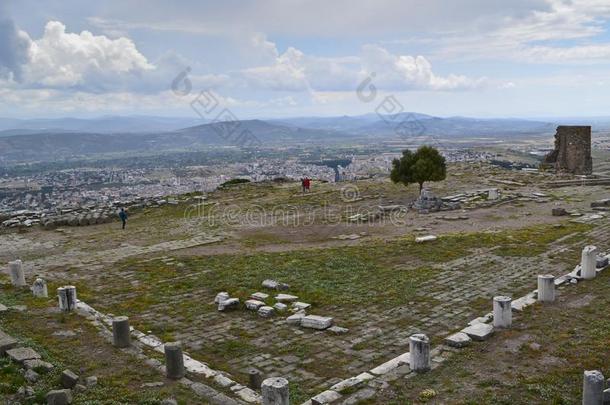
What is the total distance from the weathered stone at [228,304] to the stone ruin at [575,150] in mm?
38902

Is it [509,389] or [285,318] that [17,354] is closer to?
[285,318]

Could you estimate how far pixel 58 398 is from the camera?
8344 millimetres

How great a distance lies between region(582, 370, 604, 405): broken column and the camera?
7828mm

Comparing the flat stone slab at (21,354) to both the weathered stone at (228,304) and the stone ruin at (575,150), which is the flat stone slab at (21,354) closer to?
the weathered stone at (228,304)

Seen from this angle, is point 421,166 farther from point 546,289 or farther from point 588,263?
point 546,289

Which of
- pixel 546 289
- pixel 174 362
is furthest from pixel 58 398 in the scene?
pixel 546 289

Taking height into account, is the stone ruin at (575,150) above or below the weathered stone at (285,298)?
above

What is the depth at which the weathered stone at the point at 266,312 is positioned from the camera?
13188 millimetres

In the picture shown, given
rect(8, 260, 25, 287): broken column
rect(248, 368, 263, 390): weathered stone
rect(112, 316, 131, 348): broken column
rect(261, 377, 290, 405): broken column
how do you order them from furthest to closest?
1. rect(8, 260, 25, 287): broken column
2. rect(112, 316, 131, 348): broken column
3. rect(248, 368, 263, 390): weathered stone
4. rect(261, 377, 290, 405): broken column

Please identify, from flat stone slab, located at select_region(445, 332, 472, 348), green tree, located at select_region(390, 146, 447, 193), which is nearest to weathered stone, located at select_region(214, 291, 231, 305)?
flat stone slab, located at select_region(445, 332, 472, 348)

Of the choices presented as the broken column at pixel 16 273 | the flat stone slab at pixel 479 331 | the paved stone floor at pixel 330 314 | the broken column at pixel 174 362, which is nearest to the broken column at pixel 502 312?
the flat stone slab at pixel 479 331

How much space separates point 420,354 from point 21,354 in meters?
7.65

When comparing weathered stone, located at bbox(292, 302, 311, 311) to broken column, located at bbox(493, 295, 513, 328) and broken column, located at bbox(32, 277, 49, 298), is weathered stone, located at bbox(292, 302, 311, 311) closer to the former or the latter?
broken column, located at bbox(493, 295, 513, 328)

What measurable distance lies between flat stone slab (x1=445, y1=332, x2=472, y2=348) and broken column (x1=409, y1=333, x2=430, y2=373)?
133 centimetres
